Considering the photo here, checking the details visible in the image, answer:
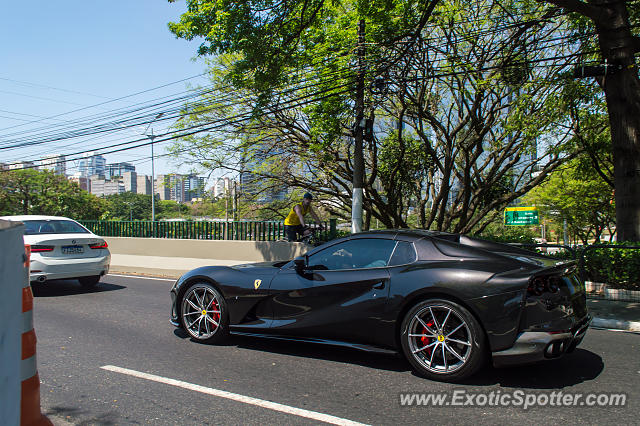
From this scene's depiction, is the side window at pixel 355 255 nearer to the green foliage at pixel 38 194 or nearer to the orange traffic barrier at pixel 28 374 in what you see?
the orange traffic barrier at pixel 28 374

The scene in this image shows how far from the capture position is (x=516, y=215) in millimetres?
38000

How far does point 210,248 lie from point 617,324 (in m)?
11.3

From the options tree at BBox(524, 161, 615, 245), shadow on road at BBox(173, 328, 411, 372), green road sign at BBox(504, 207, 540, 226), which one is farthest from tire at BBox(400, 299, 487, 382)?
green road sign at BBox(504, 207, 540, 226)

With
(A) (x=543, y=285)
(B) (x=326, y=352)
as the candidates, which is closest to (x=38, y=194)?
(B) (x=326, y=352)

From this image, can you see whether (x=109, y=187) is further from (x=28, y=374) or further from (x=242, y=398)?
(x=28, y=374)

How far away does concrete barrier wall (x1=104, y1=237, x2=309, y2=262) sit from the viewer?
43.8 feet

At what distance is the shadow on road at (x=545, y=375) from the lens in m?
4.21

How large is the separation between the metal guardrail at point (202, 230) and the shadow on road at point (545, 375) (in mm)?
8431

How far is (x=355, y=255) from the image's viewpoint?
202 inches

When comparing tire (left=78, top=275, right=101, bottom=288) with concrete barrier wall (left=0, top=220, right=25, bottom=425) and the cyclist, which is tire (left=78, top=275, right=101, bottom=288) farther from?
concrete barrier wall (left=0, top=220, right=25, bottom=425)

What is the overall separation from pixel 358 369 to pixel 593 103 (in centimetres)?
1245

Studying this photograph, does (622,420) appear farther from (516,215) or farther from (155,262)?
(516,215)

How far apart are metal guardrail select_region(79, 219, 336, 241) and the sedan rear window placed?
16.4ft

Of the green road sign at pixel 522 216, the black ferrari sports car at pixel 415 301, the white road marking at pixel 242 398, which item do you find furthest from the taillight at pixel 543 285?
the green road sign at pixel 522 216
